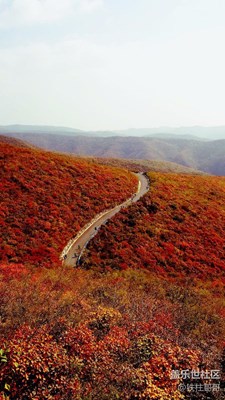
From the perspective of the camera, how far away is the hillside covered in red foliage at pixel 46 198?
32.6m

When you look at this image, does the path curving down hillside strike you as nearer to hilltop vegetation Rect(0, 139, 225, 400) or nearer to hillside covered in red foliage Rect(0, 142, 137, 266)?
hillside covered in red foliage Rect(0, 142, 137, 266)

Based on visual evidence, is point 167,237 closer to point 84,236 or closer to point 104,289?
point 84,236

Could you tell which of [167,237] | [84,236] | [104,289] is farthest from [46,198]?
[104,289]

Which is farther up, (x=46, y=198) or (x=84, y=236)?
(x=46, y=198)

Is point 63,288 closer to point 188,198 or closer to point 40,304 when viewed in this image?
point 40,304

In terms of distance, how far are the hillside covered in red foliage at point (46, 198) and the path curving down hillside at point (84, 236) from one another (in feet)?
2.73

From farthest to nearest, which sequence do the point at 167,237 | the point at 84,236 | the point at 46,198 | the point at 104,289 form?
the point at 46,198
the point at 167,237
the point at 84,236
the point at 104,289

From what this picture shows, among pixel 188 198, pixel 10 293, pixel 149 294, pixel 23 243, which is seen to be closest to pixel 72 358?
pixel 10 293

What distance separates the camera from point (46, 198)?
43.2m

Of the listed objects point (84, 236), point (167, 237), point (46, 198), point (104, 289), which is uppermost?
point (46, 198)

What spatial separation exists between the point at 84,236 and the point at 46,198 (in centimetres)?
981

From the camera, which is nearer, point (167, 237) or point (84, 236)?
point (84, 236)

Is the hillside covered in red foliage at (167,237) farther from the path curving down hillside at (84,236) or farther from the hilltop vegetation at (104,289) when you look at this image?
the path curving down hillside at (84,236)

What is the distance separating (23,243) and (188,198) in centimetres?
3307
